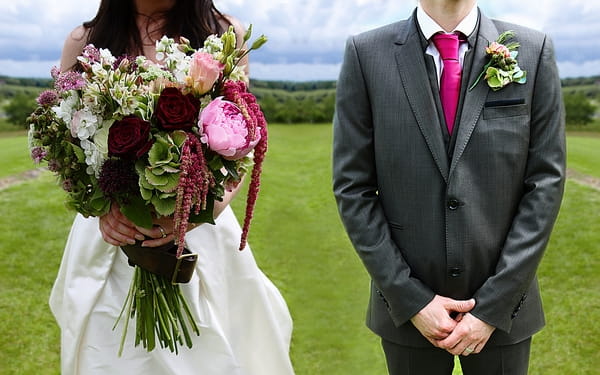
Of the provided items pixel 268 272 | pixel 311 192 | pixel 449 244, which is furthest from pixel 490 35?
pixel 311 192

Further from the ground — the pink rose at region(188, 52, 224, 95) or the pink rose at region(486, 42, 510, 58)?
the pink rose at region(486, 42, 510, 58)

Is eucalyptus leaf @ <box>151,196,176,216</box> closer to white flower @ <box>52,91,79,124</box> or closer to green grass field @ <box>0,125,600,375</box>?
white flower @ <box>52,91,79,124</box>

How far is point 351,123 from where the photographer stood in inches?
103

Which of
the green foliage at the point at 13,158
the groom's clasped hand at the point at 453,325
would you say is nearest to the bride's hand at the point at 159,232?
the groom's clasped hand at the point at 453,325

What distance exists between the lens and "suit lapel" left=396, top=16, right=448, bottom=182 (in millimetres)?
2516

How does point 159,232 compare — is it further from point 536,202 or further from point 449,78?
point 536,202

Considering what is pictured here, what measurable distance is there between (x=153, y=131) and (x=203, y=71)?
287 mm

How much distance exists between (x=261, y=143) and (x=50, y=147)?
82cm

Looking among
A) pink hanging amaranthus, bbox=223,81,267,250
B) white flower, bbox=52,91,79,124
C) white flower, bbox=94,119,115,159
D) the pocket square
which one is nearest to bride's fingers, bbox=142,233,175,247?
pink hanging amaranthus, bbox=223,81,267,250

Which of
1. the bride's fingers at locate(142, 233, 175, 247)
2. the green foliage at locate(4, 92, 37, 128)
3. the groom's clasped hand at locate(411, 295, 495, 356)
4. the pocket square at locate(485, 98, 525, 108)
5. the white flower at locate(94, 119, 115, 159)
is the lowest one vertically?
the green foliage at locate(4, 92, 37, 128)

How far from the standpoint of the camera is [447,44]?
2543mm

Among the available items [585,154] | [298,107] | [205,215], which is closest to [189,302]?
[205,215]

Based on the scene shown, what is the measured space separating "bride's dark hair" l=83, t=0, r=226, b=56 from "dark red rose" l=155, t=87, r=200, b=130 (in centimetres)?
90

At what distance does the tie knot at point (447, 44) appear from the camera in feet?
8.33
